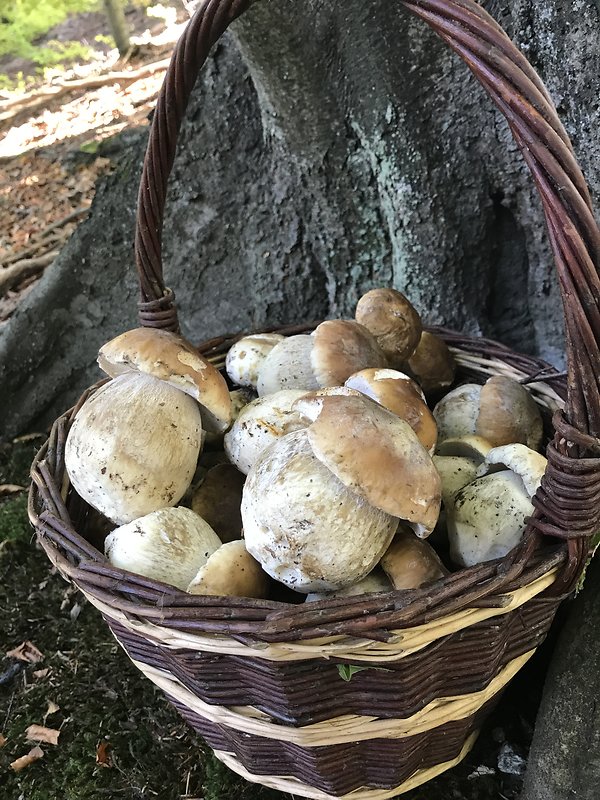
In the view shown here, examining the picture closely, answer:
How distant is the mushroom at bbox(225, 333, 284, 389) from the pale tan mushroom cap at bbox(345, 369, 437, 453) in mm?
418

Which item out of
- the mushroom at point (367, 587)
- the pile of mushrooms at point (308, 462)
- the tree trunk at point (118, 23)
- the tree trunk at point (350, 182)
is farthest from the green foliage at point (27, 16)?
the mushroom at point (367, 587)

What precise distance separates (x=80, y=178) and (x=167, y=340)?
13.3 feet

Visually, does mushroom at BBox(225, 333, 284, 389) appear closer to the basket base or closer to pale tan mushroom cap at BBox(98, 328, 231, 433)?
pale tan mushroom cap at BBox(98, 328, 231, 433)

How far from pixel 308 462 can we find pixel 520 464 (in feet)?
1.50

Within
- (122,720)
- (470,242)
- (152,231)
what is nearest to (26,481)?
(122,720)

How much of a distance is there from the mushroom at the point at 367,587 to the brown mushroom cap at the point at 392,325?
0.65m

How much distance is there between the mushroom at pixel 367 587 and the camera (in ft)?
4.05

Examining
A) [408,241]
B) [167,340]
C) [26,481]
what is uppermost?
[167,340]

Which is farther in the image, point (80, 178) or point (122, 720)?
point (80, 178)

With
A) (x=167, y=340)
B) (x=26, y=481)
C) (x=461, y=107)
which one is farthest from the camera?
(x=26, y=481)

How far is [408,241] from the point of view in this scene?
6.94 ft

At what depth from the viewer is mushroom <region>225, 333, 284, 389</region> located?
178 centimetres

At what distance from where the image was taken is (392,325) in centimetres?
172

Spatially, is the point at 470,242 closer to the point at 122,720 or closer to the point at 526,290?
the point at 526,290
